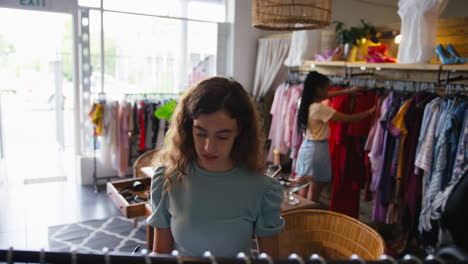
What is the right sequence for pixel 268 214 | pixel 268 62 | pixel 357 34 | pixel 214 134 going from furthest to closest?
pixel 268 62 → pixel 357 34 → pixel 268 214 → pixel 214 134

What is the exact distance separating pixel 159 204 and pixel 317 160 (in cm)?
231

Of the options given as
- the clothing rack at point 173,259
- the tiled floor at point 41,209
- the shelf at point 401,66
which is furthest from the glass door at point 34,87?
the clothing rack at point 173,259

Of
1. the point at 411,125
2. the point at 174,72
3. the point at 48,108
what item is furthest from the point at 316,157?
the point at 48,108

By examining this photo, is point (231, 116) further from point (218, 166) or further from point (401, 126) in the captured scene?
point (401, 126)

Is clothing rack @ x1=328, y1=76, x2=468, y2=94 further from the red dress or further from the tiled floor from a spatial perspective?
the tiled floor

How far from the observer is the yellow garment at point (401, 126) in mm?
2898

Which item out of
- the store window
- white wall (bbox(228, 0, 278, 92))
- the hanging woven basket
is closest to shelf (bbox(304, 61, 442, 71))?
the hanging woven basket

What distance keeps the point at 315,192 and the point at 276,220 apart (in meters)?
2.31

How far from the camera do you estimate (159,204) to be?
1157 millimetres

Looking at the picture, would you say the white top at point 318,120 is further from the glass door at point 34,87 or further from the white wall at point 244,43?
the glass door at point 34,87

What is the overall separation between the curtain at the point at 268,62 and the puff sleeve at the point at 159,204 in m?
3.93

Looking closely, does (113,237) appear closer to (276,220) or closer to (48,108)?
(276,220)

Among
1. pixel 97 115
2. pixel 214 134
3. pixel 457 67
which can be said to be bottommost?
pixel 97 115

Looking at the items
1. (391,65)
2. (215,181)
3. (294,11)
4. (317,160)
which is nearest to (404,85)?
(391,65)
